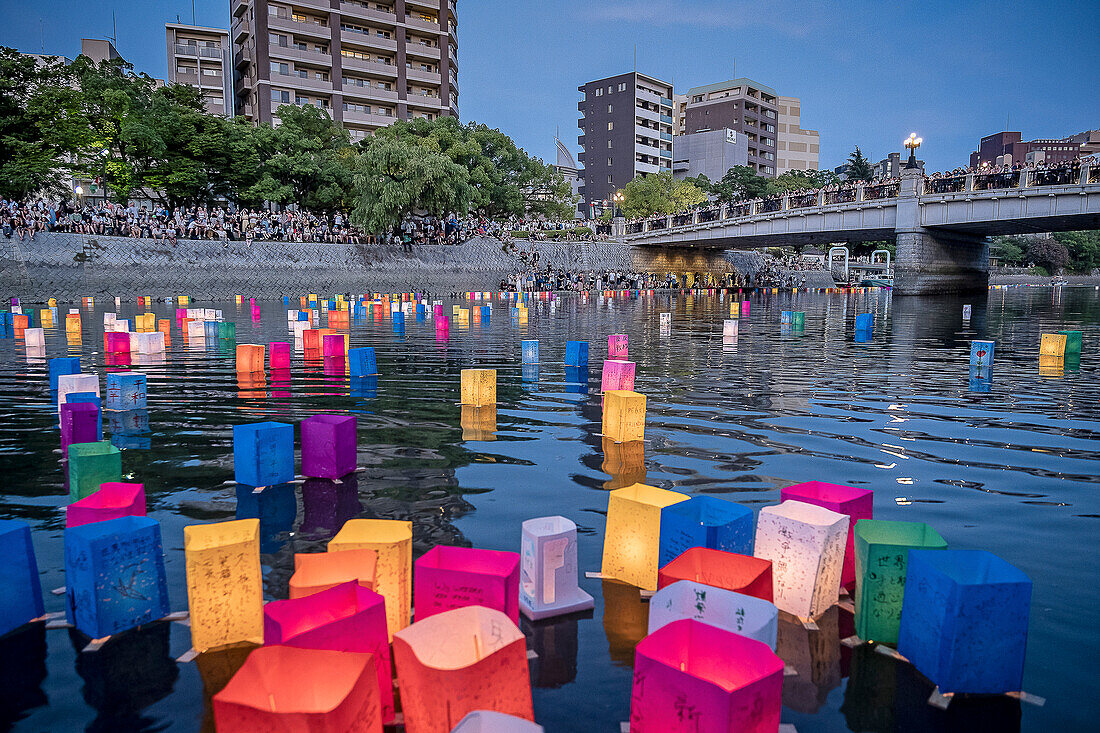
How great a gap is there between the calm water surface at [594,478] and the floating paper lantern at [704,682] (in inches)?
18.4

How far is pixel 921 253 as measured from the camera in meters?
45.6

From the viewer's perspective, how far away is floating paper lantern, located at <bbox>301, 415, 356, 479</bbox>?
603 cm

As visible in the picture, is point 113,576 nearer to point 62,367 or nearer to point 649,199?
point 62,367

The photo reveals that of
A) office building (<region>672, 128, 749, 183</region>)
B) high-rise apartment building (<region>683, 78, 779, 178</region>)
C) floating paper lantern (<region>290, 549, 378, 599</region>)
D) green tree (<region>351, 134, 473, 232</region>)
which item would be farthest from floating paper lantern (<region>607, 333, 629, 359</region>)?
high-rise apartment building (<region>683, 78, 779, 178</region>)

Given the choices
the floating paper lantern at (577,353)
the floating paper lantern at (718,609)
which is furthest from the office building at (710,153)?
the floating paper lantern at (718,609)

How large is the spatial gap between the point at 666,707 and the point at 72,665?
2825mm

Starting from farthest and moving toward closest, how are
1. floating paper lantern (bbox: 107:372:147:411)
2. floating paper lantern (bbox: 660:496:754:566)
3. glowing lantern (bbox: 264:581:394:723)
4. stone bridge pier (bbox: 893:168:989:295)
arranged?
stone bridge pier (bbox: 893:168:989:295)
floating paper lantern (bbox: 107:372:147:411)
floating paper lantern (bbox: 660:496:754:566)
glowing lantern (bbox: 264:581:394:723)

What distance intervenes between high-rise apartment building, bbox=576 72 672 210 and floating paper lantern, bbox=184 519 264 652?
108 m

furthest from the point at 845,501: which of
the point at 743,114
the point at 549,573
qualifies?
the point at 743,114

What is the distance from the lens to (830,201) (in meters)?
49.8

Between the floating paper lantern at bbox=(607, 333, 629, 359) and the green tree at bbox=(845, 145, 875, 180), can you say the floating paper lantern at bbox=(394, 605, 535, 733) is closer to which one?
the floating paper lantern at bbox=(607, 333, 629, 359)

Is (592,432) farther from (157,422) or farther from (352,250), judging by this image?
(352,250)

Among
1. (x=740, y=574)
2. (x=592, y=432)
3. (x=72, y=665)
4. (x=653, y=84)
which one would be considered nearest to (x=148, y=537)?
(x=72, y=665)

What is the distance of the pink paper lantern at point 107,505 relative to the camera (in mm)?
4270
